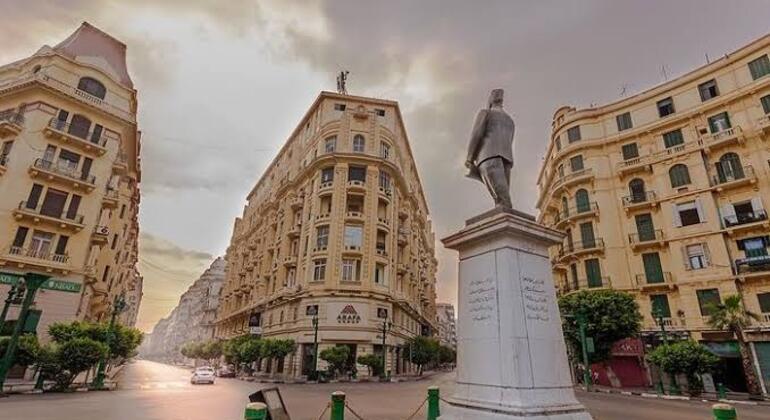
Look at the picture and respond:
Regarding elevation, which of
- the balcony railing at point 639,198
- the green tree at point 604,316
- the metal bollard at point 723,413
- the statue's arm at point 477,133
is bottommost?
the metal bollard at point 723,413

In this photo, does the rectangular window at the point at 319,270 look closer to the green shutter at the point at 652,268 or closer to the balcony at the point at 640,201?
the balcony at the point at 640,201

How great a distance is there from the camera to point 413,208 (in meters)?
50.3

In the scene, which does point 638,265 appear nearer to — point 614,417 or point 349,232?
point 614,417

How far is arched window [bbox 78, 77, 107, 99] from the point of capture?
94.0ft

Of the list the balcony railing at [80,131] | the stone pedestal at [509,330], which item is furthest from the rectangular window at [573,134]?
the balcony railing at [80,131]

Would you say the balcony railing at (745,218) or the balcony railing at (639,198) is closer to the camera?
the balcony railing at (745,218)

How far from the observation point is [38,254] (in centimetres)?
2455

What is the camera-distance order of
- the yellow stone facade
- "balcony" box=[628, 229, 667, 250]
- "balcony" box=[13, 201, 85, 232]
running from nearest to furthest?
"balcony" box=[13, 201, 85, 232], the yellow stone facade, "balcony" box=[628, 229, 667, 250]

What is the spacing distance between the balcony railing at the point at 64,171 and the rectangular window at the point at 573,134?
38.2 m

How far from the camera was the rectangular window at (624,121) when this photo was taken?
32.1 metres

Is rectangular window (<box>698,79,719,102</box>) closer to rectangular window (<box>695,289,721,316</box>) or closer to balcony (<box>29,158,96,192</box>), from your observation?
rectangular window (<box>695,289,721,316</box>)

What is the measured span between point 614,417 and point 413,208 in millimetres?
39323

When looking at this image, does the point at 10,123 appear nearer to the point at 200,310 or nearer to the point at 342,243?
the point at 342,243

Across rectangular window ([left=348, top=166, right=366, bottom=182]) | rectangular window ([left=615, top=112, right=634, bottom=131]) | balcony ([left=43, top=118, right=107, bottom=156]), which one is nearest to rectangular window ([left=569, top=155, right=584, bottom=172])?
rectangular window ([left=615, top=112, right=634, bottom=131])
